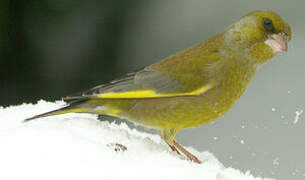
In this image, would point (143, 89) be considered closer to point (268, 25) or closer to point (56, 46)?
point (268, 25)

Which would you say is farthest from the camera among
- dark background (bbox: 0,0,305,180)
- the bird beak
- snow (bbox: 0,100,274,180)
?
dark background (bbox: 0,0,305,180)

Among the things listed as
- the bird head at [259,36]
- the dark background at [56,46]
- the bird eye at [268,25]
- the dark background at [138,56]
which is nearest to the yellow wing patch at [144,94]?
the bird head at [259,36]

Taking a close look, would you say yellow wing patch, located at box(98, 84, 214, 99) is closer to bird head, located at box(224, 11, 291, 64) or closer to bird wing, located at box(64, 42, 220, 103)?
bird wing, located at box(64, 42, 220, 103)

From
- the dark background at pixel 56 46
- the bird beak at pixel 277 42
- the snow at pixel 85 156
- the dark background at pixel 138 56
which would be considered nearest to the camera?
the snow at pixel 85 156

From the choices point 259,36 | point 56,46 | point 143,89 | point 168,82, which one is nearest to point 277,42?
point 259,36

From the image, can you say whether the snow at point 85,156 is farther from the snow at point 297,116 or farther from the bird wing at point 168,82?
the snow at point 297,116

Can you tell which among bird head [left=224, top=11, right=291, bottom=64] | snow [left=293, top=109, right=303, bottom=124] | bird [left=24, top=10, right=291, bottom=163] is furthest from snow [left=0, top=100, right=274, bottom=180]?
snow [left=293, top=109, right=303, bottom=124]

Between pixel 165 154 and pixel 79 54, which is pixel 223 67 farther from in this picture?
pixel 79 54
